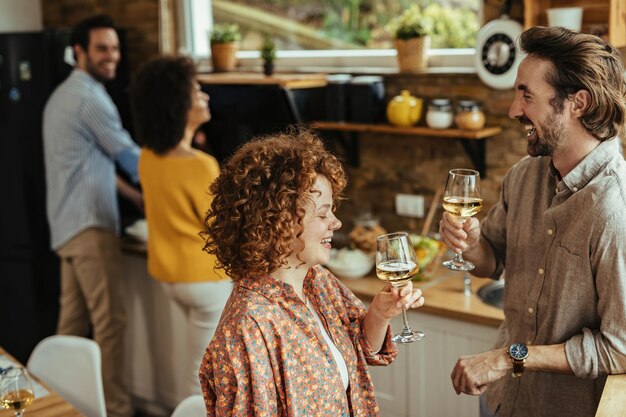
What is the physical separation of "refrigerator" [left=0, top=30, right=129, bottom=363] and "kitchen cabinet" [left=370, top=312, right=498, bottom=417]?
2257mm

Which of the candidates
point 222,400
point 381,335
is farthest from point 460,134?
point 222,400

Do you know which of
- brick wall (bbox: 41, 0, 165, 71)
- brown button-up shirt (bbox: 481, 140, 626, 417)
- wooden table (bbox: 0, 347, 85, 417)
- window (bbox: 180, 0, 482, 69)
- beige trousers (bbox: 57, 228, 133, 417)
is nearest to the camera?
brown button-up shirt (bbox: 481, 140, 626, 417)

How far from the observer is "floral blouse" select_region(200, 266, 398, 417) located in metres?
1.64

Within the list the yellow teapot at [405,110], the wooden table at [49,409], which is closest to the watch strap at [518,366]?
the wooden table at [49,409]

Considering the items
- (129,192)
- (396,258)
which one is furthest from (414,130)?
(396,258)

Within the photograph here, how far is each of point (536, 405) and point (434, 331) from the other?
943 millimetres

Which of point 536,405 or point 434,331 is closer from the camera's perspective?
point 536,405

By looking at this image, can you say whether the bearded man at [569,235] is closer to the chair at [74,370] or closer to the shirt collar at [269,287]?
the shirt collar at [269,287]

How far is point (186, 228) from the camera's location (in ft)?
11.0

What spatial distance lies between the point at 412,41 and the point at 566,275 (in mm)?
1774

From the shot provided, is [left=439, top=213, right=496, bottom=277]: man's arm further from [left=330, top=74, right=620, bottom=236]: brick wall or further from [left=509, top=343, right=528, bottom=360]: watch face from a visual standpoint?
[left=330, top=74, right=620, bottom=236]: brick wall

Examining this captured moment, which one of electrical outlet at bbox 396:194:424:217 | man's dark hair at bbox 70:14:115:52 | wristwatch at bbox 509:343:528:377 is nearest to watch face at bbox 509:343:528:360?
wristwatch at bbox 509:343:528:377

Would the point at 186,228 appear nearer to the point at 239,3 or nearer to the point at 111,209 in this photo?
the point at 111,209

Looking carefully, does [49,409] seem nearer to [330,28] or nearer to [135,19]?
[330,28]
